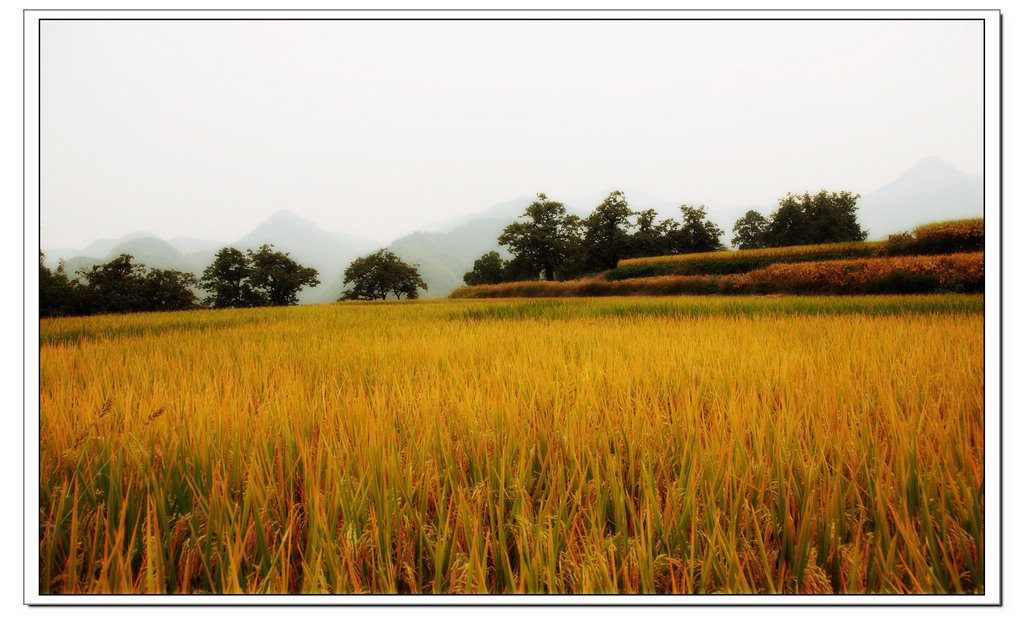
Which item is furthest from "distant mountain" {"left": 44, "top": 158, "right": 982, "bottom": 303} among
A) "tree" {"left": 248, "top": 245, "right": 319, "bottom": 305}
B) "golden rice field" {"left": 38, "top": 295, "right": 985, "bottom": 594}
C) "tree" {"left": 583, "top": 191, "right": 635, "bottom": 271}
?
"golden rice field" {"left": 38, "top": 295, "right": 985, "bottom": 594}

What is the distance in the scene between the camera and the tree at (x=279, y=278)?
3059 mm

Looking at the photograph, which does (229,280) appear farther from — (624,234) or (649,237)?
(649,237)

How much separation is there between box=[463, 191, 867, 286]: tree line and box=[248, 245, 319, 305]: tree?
182 centimetres

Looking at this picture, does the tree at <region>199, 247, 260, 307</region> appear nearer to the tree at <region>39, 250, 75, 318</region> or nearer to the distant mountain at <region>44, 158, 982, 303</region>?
the distant mountain at <region>44, 158, 982, 303</region>

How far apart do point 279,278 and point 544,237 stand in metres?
2.53

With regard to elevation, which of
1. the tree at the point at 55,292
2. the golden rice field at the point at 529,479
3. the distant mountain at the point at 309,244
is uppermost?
the distant mountain at the point at 309,244

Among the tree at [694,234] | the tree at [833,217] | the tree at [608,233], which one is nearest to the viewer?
the tree at [833,217]

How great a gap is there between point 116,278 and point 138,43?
1269 millimetres

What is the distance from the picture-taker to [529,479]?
852mm

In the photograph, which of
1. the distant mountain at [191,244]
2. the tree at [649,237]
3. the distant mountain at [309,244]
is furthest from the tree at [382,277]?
the tree at [649,237]

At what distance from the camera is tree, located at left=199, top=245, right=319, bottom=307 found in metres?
2.83

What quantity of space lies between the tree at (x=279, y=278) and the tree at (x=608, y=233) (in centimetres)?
250

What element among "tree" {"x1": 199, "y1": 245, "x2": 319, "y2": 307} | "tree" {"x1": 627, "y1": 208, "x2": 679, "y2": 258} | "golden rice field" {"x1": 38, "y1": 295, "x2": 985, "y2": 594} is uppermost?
"tree" {"x1": 627, "y1": 208, "x2": 679, "y2": 258}

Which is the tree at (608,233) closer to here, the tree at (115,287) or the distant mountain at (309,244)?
the distant mountain at (309,244)
